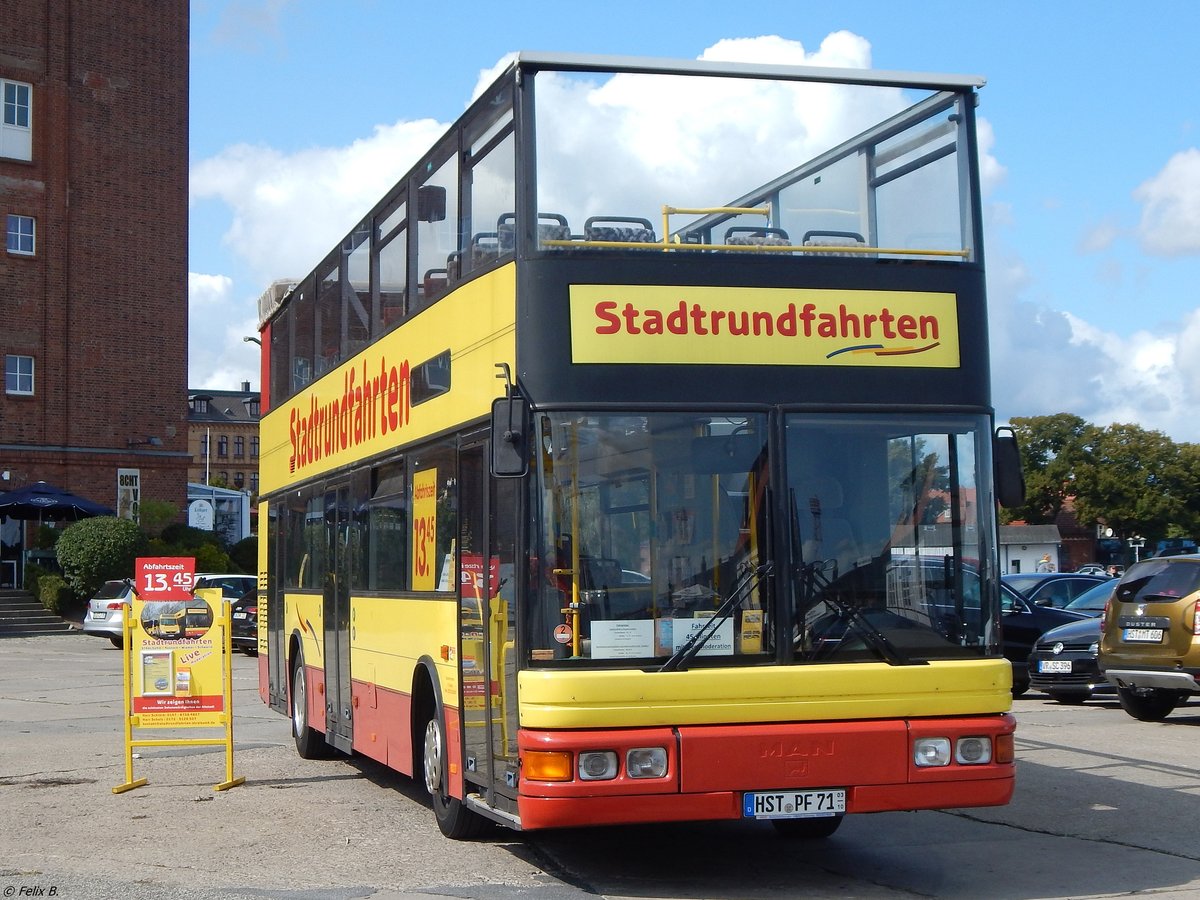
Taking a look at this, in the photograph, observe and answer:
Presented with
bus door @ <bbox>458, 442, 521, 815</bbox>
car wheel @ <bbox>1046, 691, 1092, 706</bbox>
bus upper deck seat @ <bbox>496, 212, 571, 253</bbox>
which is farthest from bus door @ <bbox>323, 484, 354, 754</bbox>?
car wheel @ <bbox>1046, 691, 1092, 706</bbox>

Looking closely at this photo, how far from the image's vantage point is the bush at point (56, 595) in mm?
39906

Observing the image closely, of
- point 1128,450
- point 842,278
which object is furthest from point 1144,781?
point 1128,450

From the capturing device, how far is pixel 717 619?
25.9 ft

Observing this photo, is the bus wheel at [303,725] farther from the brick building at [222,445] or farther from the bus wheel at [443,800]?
the brick building at [222,445]

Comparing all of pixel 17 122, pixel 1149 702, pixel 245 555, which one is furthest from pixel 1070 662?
pixel 17 122

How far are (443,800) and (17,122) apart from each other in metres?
41.3

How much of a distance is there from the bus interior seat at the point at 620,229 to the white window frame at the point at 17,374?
40.3m

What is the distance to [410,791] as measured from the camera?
12.2 meters

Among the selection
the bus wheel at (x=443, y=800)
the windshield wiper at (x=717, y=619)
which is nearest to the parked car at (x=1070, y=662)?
the bus wheel at (x=443, y=800)

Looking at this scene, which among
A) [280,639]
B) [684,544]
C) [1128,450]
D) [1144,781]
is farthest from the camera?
[1128,450]

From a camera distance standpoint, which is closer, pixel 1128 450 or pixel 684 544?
pixel 684 544

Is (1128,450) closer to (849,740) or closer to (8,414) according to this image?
(8,414)

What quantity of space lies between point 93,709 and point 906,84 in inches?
573

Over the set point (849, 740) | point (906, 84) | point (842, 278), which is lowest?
point (849, 740)
